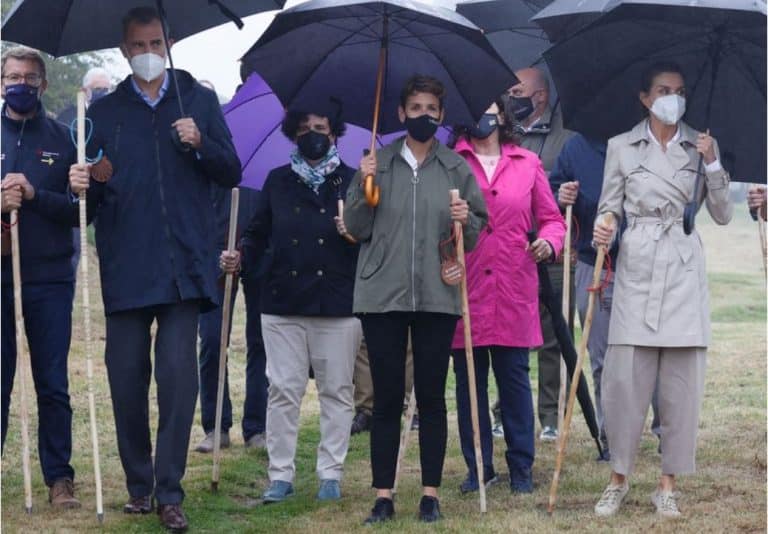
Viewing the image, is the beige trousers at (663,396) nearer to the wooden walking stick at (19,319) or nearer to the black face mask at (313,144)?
the black face mask at (313,144)

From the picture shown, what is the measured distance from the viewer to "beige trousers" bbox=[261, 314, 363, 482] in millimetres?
8141

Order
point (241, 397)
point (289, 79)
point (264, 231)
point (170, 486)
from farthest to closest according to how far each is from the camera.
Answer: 1. point (241, 397)
2. point (264, 231)
3. point (289, 79)
4. point (170, 486)

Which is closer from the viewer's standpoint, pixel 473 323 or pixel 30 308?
pixel 30 308

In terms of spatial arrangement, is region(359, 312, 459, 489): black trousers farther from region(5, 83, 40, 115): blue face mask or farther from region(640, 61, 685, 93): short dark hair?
region(5, 83, 40, 115): blue face mask

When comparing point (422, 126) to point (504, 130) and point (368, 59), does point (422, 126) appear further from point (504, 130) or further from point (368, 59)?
point (504, 130)

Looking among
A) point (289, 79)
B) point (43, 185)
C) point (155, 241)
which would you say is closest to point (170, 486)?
point (155, 241)

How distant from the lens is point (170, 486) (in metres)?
7.21

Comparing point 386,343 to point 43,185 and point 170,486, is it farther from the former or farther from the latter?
point 43,185

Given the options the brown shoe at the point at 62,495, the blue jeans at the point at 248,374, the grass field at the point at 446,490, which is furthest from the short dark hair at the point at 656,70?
the brown shoe at the point at 62,495

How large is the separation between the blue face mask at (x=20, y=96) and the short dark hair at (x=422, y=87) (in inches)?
76.0

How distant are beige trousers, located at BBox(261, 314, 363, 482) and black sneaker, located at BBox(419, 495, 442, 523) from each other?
3.23 ft

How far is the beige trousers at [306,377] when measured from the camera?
8141 mm

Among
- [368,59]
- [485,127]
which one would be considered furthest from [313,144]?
[485,127]

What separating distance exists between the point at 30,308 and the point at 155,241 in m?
0.86
